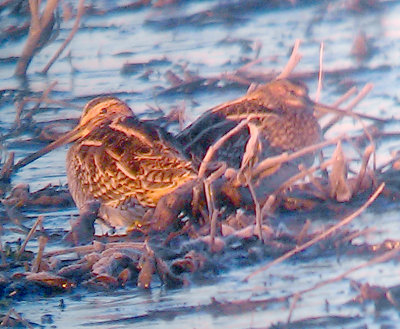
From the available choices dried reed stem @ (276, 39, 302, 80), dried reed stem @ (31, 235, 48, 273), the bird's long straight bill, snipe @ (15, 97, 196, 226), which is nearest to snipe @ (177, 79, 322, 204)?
dried reed stem @ (276, 39, 302, 80)

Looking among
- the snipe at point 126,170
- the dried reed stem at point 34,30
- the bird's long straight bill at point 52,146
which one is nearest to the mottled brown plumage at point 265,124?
the snipe at point 126,170

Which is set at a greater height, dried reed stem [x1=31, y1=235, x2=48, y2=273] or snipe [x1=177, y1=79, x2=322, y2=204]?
snipe [x1=177, y1=79, x2=322, y2=204]

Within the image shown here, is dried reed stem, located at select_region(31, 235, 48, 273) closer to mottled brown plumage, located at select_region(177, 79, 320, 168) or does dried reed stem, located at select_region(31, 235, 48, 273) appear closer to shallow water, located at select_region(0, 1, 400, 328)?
shallow water, located at select_region(0, 1, 400, 328)

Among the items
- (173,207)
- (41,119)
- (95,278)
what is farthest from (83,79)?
(95,278)

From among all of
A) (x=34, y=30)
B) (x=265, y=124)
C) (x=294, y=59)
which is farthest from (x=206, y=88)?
(x=265, y=124)

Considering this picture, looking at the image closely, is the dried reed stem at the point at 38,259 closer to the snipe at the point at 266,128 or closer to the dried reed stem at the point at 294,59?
the snipe at the point at 266,128

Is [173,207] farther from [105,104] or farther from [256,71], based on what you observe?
[256,71]

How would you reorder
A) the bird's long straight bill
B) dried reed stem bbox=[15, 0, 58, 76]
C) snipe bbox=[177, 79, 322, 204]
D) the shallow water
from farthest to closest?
1. dried reed stem bbox=[15, 0, 58, 76]
2. the bird's long straight bill
3. snipe bbox=[177, 79, 322, 204]
4. the shallow water
